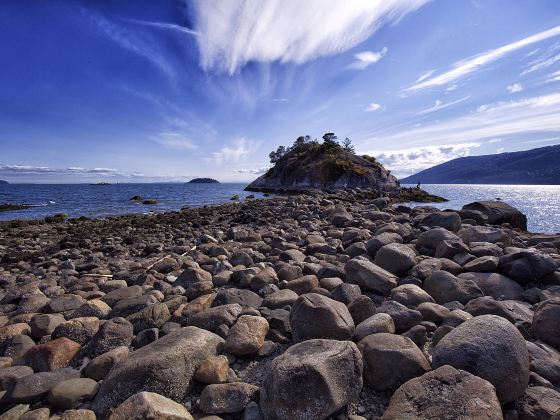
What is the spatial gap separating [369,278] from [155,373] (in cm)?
334

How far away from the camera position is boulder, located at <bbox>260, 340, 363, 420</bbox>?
2223 mm

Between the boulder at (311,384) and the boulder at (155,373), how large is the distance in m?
0.80

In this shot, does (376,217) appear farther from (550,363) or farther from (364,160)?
(364,160)

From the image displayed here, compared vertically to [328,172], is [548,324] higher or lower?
lower

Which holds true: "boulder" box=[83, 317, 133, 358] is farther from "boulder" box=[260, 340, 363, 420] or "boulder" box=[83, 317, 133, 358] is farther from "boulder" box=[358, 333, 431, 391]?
"boulder" box=[358, 333, 431, 391]

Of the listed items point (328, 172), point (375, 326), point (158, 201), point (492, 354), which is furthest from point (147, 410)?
point (328, 172)

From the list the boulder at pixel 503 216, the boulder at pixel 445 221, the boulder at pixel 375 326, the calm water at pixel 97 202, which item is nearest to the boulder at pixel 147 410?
the boulder at pixel 375 326

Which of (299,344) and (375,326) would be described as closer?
(299,344)

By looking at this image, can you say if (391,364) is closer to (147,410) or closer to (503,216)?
(147,410)

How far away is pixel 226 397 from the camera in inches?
99.1

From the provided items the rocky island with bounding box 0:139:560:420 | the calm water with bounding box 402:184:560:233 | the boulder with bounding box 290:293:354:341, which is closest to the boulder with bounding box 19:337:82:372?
the rocky island with bounding box 0:139:560:420

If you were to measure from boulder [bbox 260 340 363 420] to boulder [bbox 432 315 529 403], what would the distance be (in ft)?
2.72

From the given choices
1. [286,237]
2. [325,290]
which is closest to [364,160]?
[286,237]

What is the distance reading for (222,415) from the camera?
2465mm
